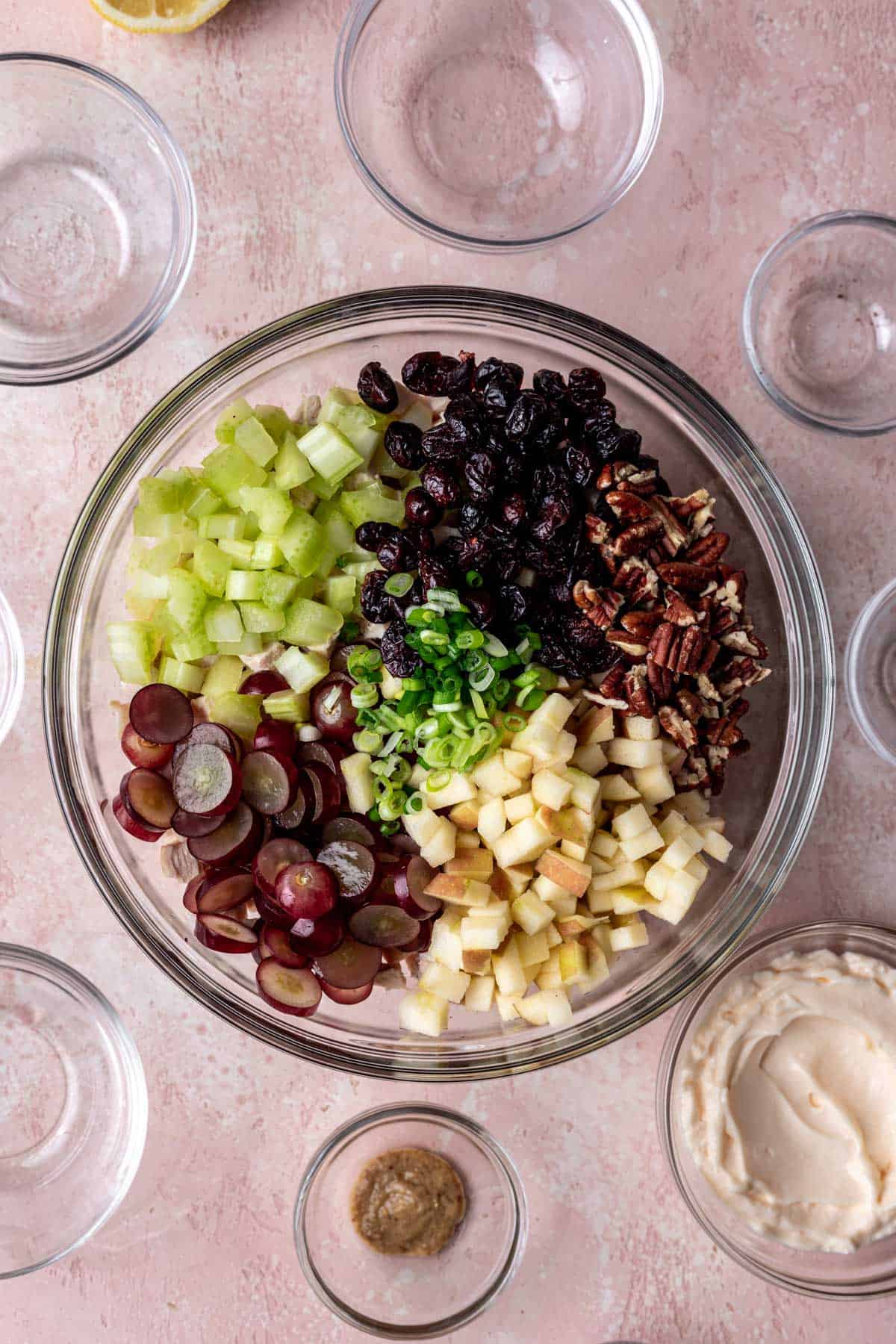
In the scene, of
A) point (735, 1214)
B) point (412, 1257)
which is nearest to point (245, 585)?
point (412, 1257)

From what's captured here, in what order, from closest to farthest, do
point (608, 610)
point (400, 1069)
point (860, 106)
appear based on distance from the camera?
1. point (608, 610)
2. point (400, 1069)
3. point (860, 106)

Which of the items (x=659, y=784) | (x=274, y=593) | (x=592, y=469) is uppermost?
(x=592, y=469)

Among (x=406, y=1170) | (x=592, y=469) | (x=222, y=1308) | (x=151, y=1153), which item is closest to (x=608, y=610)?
(x=592, y=469)

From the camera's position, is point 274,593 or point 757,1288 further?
point 757,1288

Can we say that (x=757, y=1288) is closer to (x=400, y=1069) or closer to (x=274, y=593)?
(x=400, y=1069)

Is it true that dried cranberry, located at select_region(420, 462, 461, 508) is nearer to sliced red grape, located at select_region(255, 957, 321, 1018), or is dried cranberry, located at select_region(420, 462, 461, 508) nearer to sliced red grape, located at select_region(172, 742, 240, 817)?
sliced red grape, located at select_region(172, 742, 240, 817)

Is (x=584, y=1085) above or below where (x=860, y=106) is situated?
A: below

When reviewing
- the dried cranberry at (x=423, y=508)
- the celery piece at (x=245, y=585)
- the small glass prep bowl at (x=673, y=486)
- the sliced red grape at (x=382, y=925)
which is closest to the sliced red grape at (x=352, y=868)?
the sliced red grape at (x=382, y=925)

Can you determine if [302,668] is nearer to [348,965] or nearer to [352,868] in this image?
[352,868]
